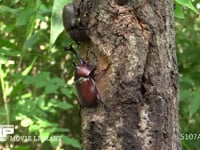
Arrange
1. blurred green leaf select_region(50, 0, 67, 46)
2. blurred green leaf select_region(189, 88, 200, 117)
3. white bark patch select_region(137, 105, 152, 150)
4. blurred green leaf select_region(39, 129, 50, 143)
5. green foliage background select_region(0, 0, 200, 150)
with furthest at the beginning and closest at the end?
blurred green leaf select_region(39, 129, 50, 143) → green foliage background select_region(0, 0, 200, 150) → blurred green leaf select_region(189, 88, 200, 117) → blurred green leaf select_region(50, 0, 67, 46) → white bark patch select_region(137, 105, 152, 150)

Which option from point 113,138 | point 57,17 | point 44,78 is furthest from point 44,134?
point 113,138

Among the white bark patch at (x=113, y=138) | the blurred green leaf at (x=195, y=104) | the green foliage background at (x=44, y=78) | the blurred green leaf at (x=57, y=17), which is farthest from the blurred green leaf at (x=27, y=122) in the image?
the white bark patch at (x=113, y=138)

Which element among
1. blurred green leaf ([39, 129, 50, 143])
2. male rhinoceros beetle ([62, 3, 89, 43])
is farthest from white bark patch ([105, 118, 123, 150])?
blurred green leaf ([39, 129, 50, 143])

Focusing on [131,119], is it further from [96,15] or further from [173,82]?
[96,15]

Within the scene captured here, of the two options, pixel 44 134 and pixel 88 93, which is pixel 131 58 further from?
pixel 44 134

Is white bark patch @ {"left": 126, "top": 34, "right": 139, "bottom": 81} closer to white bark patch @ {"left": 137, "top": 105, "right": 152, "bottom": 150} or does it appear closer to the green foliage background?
white bark patch @ {"left": 137, "top": 105, "right": 152, "bottom": 150}

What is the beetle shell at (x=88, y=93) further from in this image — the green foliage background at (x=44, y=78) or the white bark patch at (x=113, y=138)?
the green foliage background at (x=44, y=78)

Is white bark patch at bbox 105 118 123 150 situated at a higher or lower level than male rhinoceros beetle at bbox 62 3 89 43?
lower
